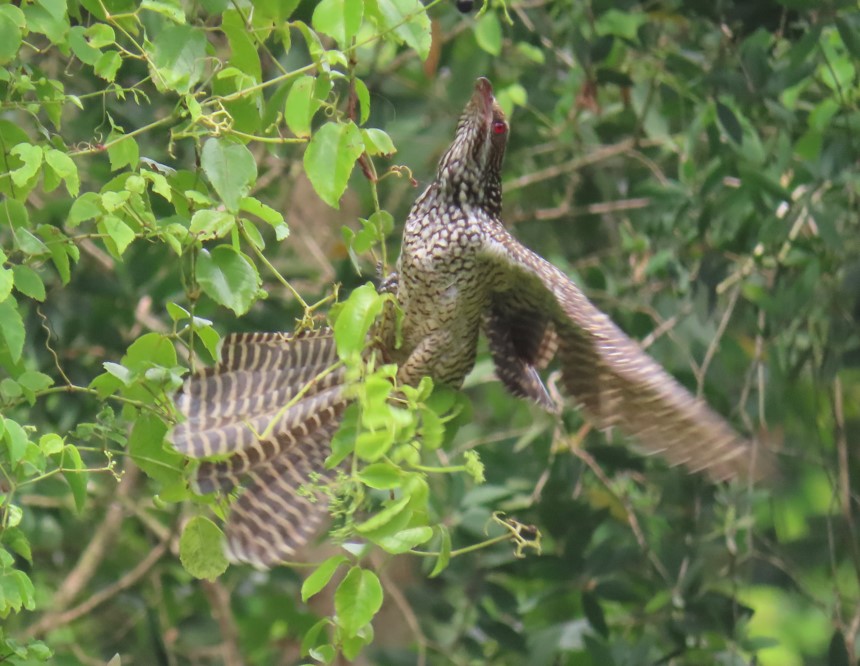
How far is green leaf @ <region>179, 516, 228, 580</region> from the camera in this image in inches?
70.9

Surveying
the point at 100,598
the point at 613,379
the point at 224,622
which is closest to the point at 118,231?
the point at 613,379

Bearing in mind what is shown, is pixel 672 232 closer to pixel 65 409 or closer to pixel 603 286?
pixel 603 286

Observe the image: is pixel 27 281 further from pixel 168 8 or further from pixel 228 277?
pixel 168 8

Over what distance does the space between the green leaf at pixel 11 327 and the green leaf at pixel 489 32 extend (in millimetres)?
1624

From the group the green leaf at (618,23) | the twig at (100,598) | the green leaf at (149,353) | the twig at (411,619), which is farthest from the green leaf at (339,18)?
the twig at (100,598)

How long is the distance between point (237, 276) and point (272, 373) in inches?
16.8

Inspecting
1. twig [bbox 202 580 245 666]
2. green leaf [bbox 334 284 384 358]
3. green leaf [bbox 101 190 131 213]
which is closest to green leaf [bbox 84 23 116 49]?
green leaf [bbox 101 190 131 213]

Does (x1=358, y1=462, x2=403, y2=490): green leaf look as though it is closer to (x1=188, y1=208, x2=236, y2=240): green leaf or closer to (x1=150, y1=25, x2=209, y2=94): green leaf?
(x1=188, y1=208, x2=236, y2=240): green leaf

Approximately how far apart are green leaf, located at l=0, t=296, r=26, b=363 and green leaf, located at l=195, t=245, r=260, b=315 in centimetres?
23

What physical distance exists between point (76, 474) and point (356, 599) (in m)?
0.49

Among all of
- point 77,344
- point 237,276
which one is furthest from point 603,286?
point 237,276

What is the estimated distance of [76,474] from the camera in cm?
185

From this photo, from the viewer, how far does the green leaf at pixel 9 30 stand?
5.51 feet

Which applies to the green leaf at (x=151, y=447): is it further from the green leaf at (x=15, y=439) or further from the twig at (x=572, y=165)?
the twig at (x=572, y=165)
